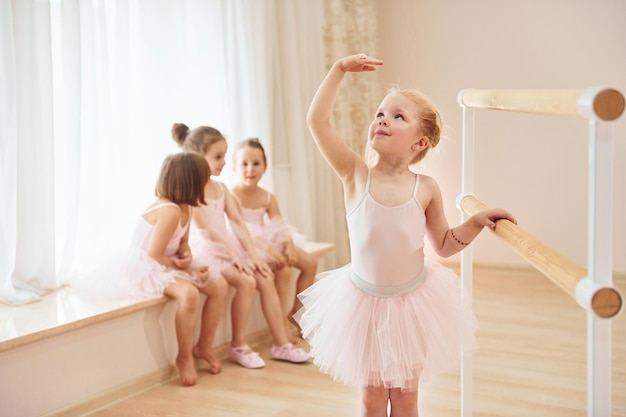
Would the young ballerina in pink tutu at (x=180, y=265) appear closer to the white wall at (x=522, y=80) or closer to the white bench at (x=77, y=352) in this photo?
the white bench at (x=77, y=352)

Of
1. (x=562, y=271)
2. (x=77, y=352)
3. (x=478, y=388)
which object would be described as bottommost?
(x=478, y=388)

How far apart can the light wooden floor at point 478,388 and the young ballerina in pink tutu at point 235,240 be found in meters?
0.08

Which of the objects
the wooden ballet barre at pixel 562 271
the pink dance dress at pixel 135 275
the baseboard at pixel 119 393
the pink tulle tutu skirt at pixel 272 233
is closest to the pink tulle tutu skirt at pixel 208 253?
the pink dance dress at pixel 135 275

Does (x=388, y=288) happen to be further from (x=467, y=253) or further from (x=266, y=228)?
(x=266, y=228)

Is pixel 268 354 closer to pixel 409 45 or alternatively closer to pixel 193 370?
pixel 193 370

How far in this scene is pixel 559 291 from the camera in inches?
163

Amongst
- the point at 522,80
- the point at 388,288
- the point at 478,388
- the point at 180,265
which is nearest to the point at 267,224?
A: the point at 180,265

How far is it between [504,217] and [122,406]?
4.86ft

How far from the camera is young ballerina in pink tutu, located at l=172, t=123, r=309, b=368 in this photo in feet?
10.3

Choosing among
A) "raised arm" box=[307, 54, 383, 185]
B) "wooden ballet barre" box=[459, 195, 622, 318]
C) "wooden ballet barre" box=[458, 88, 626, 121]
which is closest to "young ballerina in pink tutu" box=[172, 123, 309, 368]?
"raised arm" box=[307, 54, 383, 185]

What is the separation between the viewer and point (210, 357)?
3.02m

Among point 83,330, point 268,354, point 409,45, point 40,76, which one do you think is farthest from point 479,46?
point 83,330

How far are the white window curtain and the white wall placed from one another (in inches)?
45.0

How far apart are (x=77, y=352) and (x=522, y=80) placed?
2960mm
